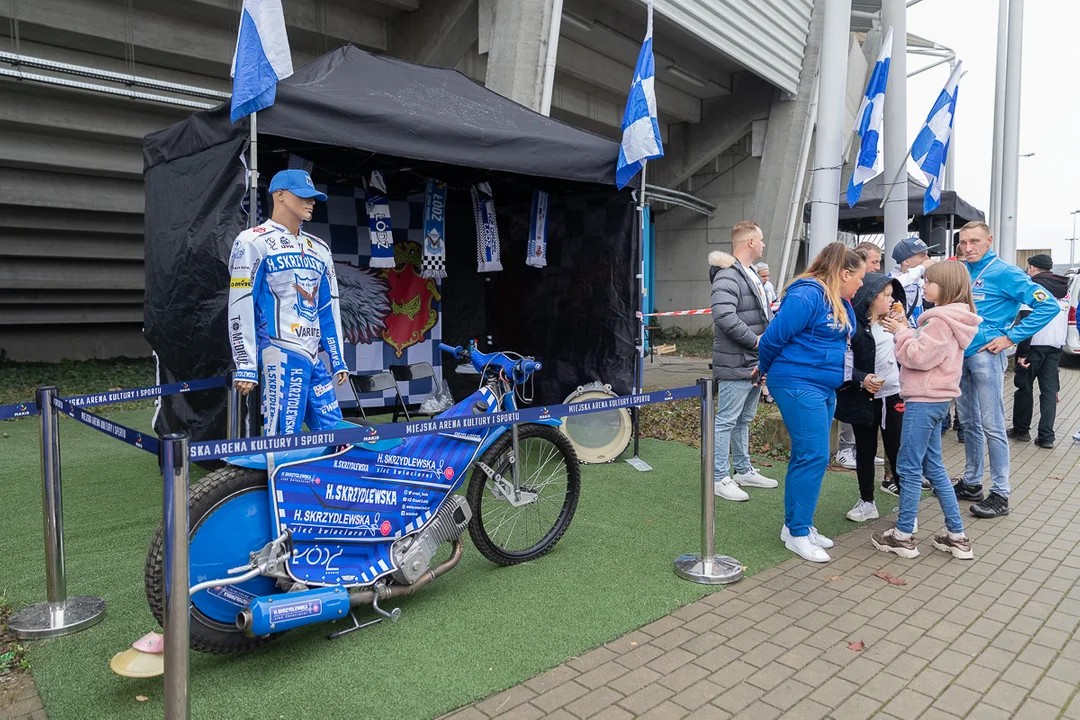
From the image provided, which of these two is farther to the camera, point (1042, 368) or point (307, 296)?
point (1042, 368)

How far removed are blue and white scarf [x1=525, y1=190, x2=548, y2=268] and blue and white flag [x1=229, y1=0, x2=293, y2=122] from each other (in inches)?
114

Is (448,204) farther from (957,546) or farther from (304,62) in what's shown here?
(957,546)

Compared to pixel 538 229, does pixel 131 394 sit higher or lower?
lower

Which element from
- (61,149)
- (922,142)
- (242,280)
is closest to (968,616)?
(242,280)

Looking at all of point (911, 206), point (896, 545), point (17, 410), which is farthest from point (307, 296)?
point (911, 206)

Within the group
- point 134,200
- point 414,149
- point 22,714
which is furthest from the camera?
point 134,200

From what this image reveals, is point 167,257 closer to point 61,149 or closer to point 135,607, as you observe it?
point 135,607

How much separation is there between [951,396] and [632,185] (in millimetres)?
2967

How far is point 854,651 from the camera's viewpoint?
9.45 ft

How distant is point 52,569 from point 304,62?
8820 mm

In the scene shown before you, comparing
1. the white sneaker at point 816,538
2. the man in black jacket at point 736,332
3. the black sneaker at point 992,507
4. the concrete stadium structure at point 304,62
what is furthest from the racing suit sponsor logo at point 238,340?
the concrete stadium structure at point 304,62

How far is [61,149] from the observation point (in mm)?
9477

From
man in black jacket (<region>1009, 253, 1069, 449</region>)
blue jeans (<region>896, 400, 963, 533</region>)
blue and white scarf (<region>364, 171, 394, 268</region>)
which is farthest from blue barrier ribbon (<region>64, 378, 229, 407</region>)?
man in black jacket (<region>1009, 253, 1069, 449</region>)

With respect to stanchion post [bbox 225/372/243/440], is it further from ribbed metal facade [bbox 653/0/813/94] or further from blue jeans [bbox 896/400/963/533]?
ribbed metal facade [bbox 653/0/813/94]
